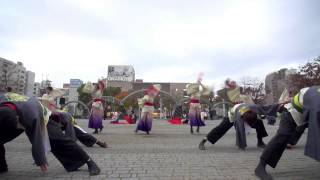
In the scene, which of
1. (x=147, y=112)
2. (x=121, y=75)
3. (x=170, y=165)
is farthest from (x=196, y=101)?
(x=121, y=75)

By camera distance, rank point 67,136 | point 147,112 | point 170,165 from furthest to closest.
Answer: point 147,112 < point 170,165 < point 67,136

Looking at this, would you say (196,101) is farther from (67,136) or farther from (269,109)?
(67,136)

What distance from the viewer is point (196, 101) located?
1510cm

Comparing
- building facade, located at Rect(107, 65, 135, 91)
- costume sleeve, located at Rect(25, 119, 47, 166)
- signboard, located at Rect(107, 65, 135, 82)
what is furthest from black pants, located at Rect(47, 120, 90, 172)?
signboard, located at Rect(107, 65, 135, 82)

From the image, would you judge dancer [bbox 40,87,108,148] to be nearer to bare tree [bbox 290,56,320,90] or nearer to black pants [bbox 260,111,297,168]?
black pants [bbox 260,111,297,168]

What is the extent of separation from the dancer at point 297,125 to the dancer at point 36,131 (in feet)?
9.43

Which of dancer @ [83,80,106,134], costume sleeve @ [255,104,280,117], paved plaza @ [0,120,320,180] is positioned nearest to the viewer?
paved plaza @ [0,120,320,180]

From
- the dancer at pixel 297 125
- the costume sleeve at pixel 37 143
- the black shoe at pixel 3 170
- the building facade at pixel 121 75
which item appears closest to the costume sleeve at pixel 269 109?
the dancer at pixel 297 125

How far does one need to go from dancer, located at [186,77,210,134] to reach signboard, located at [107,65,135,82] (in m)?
102

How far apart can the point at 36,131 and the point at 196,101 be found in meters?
10.6

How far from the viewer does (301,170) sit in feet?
20.1

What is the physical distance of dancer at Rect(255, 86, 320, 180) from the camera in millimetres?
4867

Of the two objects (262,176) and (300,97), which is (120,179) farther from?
(300,97)

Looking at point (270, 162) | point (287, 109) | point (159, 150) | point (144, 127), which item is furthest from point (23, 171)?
point (144, 127)
